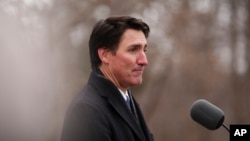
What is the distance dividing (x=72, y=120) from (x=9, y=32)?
858 cm

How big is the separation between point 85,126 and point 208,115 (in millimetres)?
525

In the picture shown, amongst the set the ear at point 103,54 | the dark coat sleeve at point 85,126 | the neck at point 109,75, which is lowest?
the dark coat sleeve at point 85,126

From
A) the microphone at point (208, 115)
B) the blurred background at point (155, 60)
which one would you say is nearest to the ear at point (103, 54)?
the microphone at point (208, 115)

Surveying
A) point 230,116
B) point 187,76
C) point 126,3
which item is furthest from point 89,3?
point 230,116

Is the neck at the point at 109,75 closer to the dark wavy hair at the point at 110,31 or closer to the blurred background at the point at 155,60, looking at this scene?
the dark wavy hair at the point at 110,31

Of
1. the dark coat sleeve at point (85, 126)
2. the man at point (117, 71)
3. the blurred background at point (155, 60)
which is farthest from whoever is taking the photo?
the blurred background at point (155, 60)

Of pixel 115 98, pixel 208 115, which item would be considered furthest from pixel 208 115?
pixel 115 98

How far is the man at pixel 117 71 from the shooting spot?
7.24 feet

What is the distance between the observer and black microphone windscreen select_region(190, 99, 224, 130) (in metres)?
2.26

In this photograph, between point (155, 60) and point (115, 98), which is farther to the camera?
point (155, 60)

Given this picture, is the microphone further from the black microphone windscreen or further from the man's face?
the man's face

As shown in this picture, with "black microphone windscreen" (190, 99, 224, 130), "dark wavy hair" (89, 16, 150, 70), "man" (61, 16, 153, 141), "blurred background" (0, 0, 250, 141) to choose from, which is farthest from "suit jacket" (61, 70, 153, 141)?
"blurred background" (0, 0, 250, 141)

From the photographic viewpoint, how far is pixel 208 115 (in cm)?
229

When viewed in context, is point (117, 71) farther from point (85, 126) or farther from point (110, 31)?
point (85, 126)
